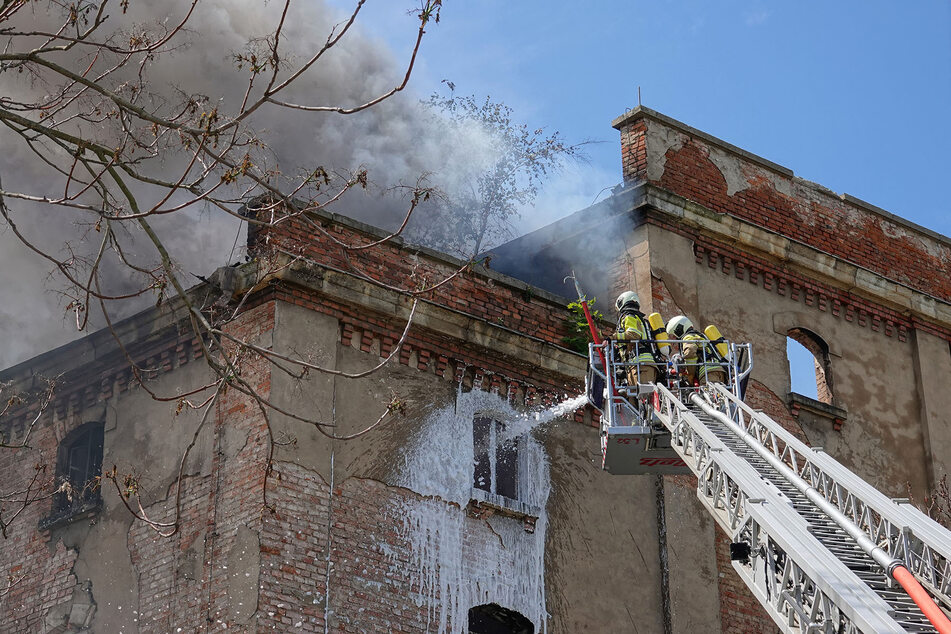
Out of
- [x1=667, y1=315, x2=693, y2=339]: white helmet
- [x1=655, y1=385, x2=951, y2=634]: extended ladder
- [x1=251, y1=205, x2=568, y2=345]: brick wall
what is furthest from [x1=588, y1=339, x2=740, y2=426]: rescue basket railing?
[x1=251, y1=205, x2=568, y2=345]: brick wall

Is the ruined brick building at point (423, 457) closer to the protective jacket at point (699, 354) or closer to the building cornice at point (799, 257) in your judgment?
the building cornice at point (799, 257)

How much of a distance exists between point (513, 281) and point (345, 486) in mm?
3455

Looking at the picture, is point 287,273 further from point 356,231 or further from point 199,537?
point 199,537

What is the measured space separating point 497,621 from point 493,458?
1621 mm

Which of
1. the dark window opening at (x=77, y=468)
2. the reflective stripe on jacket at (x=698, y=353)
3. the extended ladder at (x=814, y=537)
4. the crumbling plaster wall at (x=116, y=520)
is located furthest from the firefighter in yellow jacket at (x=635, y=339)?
the dark window opening at (x=77, y=468)

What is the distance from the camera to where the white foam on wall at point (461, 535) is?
42.7 feet

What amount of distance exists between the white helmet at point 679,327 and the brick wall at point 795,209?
468cm

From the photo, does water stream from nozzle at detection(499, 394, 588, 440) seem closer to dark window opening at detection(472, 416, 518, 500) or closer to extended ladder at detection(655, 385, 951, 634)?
dark window opening at detection(472, 416, 518, 500)

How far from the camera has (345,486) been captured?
1273 centimetres

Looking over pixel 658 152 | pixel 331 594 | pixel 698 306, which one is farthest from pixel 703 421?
pixel 658 152

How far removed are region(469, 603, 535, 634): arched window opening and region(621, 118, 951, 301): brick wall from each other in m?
6.09

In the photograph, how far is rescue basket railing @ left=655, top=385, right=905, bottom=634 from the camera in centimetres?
748

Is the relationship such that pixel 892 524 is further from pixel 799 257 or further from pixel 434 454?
pixel 799 257

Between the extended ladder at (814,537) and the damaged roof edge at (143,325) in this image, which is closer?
the extended ladder at (814,537)
